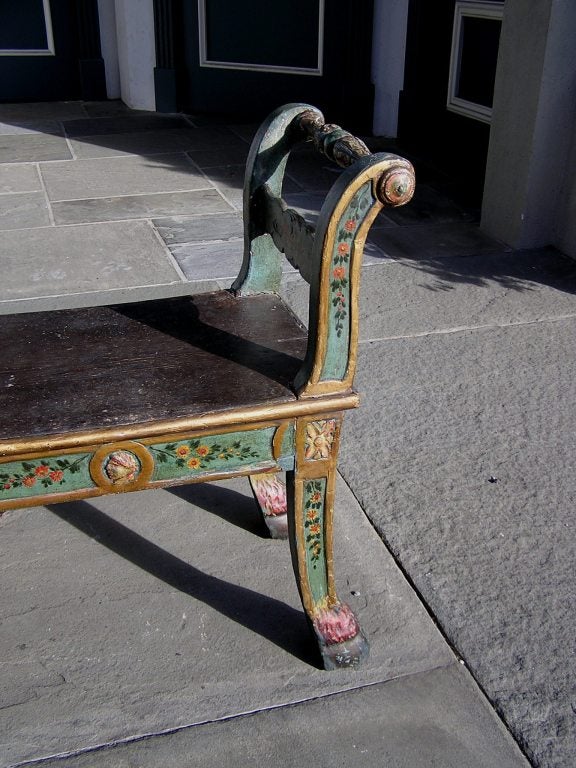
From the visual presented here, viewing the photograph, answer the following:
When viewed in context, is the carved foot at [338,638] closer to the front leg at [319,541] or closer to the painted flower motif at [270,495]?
the front leg at [319,541]

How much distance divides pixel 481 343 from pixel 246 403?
Result: 2.01 metres

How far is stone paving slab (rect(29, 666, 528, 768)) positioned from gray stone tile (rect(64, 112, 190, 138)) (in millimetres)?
5542

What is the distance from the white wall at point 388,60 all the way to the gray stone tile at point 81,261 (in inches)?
103

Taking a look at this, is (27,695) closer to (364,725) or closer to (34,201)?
(364,725)

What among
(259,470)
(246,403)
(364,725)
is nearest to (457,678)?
(364,725)

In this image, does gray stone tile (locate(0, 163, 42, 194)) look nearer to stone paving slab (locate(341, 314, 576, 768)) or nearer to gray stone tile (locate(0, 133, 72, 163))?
gray stone tile (locate(0, 133, 72, 163))

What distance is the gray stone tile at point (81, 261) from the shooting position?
4.02 m

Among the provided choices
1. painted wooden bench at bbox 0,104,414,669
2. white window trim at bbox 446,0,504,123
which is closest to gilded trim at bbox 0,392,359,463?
painted wooden bench at bbox 0,104,414,669

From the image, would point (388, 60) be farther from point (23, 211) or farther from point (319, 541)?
point (319, 541)

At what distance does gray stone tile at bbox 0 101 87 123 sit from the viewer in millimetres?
7066

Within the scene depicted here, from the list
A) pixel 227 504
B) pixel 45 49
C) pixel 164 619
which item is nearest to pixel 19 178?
pixel 45 49

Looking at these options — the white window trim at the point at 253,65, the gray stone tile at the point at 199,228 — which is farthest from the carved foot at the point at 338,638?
the white window trim at the point at 253,65

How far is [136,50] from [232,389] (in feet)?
20.3

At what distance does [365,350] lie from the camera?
3.51 metres
